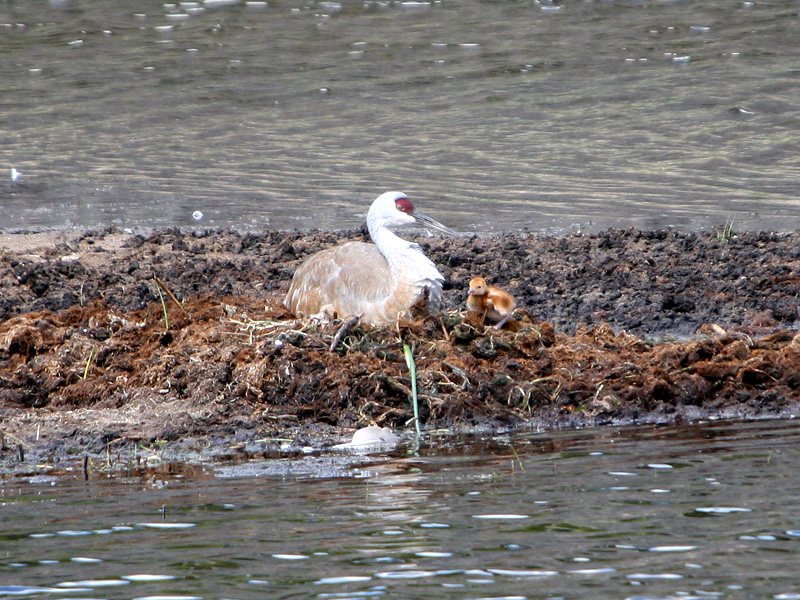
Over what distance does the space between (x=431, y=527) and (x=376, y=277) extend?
466 centimetres

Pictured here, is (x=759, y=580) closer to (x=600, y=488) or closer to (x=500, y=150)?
(x=600, y=488)

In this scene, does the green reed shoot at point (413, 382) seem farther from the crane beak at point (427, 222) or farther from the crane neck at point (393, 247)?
the crane beak at point (427, 222)

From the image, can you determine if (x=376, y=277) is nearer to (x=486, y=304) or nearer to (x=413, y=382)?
(x=486, y=304)

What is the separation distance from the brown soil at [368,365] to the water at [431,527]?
101 cm

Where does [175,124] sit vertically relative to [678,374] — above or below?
above

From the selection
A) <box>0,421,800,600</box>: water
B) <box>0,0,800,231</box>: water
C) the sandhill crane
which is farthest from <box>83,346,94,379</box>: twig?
<box>0,0,800,231</box>: water

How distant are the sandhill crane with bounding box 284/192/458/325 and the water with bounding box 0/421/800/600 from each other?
2.55m

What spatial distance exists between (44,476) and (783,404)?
4.86 meters

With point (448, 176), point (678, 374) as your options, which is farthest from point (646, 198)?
point (678, 374)

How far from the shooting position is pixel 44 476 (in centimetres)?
702

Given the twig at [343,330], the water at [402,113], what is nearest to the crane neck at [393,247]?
the twig at [343,330]

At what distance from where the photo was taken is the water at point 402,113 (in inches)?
664

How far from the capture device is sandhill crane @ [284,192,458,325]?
31.8 feet

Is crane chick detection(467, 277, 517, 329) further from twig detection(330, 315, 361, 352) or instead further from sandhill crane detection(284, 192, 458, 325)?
twig detection(330, 315, 361, 352)
